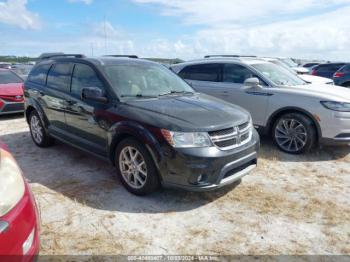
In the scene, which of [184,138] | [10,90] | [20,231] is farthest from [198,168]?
[10,90]

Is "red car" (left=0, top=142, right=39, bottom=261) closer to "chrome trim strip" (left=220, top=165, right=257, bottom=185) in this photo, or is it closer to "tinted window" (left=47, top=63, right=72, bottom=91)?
"chrome trim strip" (left=220, top=165, right=257, bottom=185)

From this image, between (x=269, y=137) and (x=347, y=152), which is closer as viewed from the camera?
(x=347, y=152)

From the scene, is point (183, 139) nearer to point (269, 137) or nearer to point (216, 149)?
point (216, 149)

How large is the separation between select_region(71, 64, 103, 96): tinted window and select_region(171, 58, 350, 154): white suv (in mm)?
2944

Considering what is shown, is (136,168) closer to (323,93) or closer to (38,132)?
(38,132)

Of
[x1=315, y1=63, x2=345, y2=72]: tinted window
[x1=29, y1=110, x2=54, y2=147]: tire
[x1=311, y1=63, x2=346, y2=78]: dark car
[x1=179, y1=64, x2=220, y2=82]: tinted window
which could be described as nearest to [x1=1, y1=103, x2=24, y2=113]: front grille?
[x1=29, y1=110, x2=54, y2=147]: tire

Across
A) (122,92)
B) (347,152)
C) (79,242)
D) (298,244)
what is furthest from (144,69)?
(347,152)

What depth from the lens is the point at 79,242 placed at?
296 cm

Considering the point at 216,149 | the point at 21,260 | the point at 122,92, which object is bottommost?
the point at 21,260

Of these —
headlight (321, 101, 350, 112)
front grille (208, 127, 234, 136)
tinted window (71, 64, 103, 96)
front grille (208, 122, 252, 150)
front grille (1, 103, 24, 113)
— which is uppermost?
tinted window (71, 64, 103, 96)

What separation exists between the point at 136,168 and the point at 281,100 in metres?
3.25

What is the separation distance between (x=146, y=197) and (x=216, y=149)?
110 centimetres

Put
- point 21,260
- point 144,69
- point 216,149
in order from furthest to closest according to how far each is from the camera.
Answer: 1. point 144,69
2. point 216,149
3. point 21,260

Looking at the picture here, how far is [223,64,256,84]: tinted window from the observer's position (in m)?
6.38
